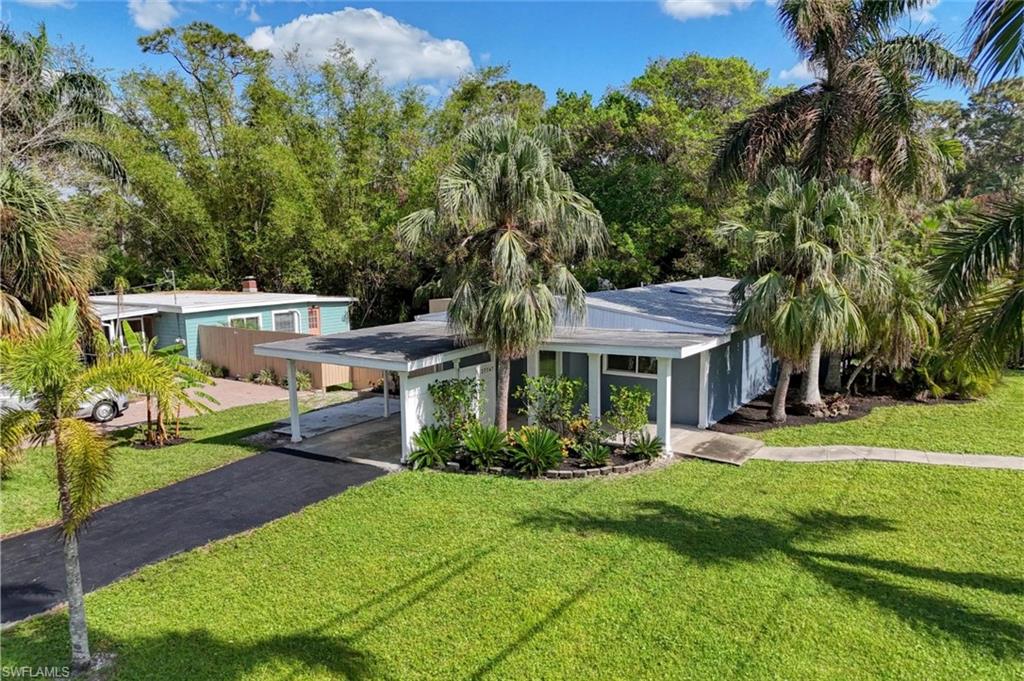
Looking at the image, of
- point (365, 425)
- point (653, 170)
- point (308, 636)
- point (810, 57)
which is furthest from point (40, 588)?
point (653, 170)

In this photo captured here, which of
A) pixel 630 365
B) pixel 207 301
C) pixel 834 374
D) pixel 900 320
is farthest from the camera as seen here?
pixel 207 301

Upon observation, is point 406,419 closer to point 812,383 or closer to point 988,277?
point 988,277

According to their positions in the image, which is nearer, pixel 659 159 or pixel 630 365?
pixel 630 365

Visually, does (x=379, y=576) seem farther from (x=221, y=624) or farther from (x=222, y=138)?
A: (x=222, y=138)

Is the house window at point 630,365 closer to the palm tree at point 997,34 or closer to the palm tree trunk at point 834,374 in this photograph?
the palm tree trunk at point 834,374

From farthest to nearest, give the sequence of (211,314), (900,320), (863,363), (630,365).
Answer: (211,314), (863,363), (900,320), (630,365)

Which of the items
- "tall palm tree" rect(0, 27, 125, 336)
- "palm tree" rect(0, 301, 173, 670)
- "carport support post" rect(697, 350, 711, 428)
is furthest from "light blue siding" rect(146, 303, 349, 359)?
"palm tree" rect(0, 301, 173, 670)

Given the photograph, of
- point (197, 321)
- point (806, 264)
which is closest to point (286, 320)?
point (197, 321)
